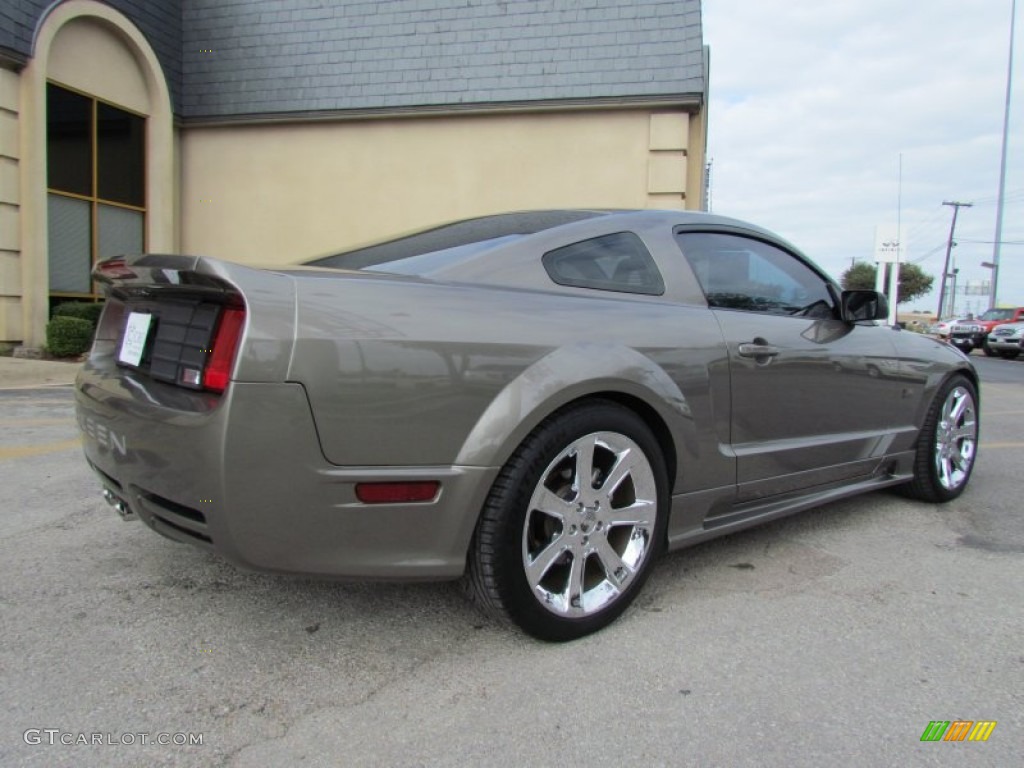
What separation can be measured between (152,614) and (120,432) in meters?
0.69

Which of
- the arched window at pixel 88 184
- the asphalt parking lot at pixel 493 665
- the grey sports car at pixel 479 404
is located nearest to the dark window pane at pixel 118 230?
the arched window at pixel 88 184

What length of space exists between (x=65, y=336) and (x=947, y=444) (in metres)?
9.86

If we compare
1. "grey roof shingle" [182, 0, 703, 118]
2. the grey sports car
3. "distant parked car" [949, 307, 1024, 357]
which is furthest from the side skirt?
"distant parked car" [949, 307, 1024, 357]

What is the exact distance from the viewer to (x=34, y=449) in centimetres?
495

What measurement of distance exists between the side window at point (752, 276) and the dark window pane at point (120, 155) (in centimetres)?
1073

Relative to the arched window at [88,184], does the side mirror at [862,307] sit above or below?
below

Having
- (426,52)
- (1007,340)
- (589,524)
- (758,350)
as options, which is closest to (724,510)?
(758,350)

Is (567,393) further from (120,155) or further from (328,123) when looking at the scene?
(120,155)

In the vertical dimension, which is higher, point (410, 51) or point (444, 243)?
point (410, 51)

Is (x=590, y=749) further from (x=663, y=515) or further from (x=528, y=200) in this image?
(x=528, y=200)

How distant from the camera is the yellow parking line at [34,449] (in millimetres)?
4758

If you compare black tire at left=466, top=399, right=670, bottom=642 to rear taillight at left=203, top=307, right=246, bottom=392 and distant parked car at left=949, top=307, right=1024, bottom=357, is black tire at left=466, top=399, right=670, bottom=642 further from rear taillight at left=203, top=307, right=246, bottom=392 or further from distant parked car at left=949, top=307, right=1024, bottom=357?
distant parked car at left=949, top=307, right=1024, bottom=357

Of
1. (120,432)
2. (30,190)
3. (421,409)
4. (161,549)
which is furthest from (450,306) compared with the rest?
(30,190)

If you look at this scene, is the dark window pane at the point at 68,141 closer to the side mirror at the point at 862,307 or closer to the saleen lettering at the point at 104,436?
the saleen lettering at the point at 104,436
